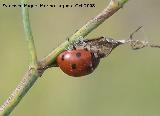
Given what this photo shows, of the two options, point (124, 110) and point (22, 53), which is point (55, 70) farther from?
point (124, 110)

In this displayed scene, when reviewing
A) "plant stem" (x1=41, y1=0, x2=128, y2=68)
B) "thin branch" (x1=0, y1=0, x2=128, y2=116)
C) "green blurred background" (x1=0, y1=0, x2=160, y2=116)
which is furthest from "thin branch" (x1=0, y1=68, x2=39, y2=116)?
"green blurred background" (x1=0, y1=0, x2=160, y2=116)

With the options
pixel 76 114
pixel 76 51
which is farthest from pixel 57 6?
pixel 76 51

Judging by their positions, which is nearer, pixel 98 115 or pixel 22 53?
pixel 98 115

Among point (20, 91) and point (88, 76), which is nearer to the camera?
point (20, 91)

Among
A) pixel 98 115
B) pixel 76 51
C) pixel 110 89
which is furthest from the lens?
pixel 110 89

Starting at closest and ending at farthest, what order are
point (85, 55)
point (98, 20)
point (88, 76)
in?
point (98, 20), point (85, 55), point (88, 76)

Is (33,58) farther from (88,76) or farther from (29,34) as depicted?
(88,76)

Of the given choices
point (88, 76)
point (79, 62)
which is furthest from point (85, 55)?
point (88, 76)
